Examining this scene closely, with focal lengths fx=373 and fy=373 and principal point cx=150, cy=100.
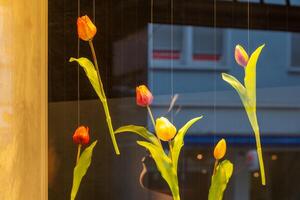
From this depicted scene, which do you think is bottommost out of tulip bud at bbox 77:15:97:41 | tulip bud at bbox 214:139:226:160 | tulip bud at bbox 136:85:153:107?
tulip bud at bbox 214:139:226:160

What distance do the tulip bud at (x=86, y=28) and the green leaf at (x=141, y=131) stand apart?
14.1 inches

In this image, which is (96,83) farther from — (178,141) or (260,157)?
(260,157)

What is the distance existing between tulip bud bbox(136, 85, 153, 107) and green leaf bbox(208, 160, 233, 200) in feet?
1.18

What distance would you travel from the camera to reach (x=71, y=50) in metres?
1.39

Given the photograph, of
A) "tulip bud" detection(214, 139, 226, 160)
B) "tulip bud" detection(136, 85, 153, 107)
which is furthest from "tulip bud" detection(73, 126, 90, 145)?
"tulip bud" detection(214, 139, 226, 160)

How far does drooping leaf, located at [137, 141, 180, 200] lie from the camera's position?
4.52ft

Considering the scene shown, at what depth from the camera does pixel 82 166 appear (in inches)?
54.7

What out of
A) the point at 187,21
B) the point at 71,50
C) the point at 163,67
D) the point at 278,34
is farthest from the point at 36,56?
the point at 278,34

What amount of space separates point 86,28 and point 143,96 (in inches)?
12.9

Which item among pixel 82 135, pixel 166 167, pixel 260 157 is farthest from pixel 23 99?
pixel 260 157

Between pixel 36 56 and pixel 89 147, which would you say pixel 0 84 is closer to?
pixel 36 56

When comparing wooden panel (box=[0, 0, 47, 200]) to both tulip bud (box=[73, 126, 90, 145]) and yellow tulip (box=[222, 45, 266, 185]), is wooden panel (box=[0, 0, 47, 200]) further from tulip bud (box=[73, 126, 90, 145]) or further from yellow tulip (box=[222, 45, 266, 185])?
yellow tulip (box=[222, 45, 266, 185])

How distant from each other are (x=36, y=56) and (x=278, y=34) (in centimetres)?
92

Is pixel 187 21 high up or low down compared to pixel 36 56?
up
